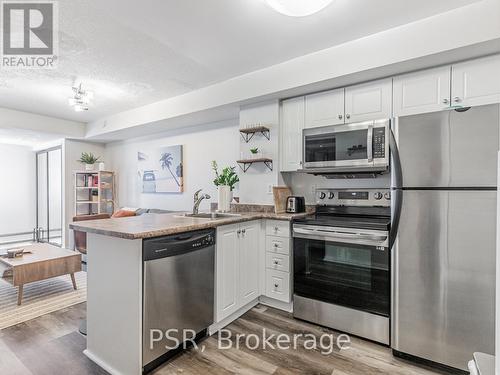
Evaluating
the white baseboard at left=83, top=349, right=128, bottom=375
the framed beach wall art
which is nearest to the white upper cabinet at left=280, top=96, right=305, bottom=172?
the framed beach wall art

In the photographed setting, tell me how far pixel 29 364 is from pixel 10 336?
1.89 feet

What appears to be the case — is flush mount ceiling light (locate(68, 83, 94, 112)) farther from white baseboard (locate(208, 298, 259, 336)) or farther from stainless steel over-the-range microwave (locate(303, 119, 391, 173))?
white baseboard (locate(208, 298, 259, 336))

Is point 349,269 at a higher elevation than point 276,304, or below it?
higher

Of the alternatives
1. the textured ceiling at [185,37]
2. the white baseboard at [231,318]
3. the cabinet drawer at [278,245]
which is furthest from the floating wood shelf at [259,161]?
the white baseboard at [231,318]

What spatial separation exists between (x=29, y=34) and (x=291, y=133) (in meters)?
2.50

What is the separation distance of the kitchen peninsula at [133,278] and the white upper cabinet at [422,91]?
4.76 feet

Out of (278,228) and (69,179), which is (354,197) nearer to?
(278,228)

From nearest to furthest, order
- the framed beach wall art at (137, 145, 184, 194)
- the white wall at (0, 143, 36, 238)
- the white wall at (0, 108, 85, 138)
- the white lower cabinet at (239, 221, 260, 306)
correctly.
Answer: the white lower cabinet at (239, 221, 260, 306)
the white wall at (0, 108, 85, 138)
the framed beach wall art at (137, 145, 184, 194)
the white wall at (0, 143, 36, 238)

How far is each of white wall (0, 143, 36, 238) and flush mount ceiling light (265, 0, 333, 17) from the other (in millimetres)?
7098

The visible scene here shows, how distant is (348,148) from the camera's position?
2484 mm

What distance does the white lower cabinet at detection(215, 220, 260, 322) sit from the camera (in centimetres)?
228

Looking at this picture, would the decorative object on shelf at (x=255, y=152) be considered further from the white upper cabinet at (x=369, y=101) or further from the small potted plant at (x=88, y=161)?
the small potted plant at (x=88, y=161)

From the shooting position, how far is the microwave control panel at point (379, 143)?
2.25m

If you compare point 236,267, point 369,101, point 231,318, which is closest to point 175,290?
point 236,267
